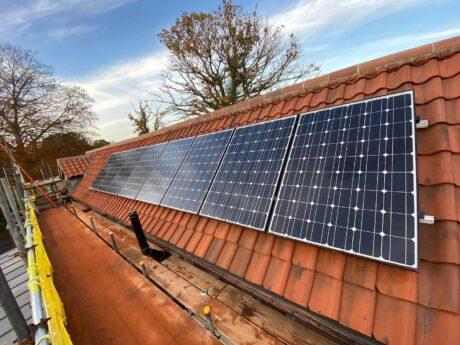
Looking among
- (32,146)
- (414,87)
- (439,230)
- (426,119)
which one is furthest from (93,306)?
(32,146)

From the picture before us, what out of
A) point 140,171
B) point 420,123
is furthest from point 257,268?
point 140,171

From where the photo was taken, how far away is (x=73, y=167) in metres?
13.3

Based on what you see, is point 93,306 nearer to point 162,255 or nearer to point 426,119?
point 162,255

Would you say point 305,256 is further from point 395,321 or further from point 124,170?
point 124,170

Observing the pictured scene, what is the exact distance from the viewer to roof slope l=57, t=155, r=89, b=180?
41.1ft

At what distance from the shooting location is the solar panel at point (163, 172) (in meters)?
5.51

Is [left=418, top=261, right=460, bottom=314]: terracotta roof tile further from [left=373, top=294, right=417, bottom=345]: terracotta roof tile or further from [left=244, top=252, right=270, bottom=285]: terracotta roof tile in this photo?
[left=244, top=252, right=270, bottom=285]: terracotta roof tile

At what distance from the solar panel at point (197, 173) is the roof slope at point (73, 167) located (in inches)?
428

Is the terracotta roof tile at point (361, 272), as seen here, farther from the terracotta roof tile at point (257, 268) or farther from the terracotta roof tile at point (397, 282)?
the terracotta roof tile at point (257, 268)

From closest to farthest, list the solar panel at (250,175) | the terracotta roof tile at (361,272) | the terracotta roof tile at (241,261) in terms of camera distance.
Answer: the terracotta roof tile at (361,272), the terracotta roof tile at (241,261), the solar panel at (250,175)

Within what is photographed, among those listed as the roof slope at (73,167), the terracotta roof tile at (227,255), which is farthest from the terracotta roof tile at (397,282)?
the roof slope at (73,167)

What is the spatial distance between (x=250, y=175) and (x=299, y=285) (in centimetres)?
190

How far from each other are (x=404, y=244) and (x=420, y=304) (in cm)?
50

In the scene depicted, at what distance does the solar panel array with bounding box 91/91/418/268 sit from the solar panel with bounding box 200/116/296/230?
0.06 ft
